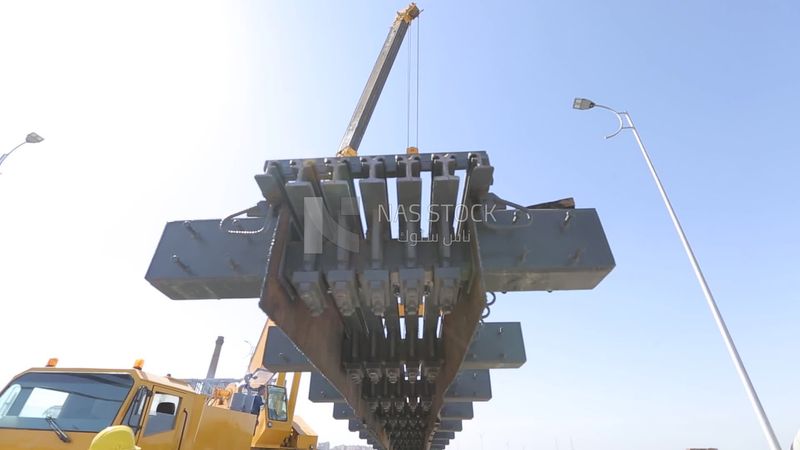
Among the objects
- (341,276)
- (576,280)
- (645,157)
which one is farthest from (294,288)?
(645,157)

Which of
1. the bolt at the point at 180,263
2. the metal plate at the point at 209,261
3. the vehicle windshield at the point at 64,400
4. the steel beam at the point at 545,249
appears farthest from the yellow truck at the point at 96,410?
the steel beam at the point at 545,249

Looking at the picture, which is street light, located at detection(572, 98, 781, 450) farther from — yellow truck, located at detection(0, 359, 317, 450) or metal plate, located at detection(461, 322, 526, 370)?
yellow truck, located at detection(0, 359, 317, 450)

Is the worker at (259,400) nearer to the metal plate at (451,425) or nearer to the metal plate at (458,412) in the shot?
the metal plate at (458,412)

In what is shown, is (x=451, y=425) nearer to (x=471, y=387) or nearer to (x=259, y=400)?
(x=471, y=387)

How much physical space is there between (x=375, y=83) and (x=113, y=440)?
1194 centimetres

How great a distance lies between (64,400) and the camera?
4836mm

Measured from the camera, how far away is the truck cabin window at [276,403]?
884 centimetres

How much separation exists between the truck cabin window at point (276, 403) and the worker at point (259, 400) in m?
0.12

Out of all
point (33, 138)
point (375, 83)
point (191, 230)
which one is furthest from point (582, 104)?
point (33, 138)

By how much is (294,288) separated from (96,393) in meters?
3.06

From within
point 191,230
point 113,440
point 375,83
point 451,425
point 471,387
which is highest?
point 375,83

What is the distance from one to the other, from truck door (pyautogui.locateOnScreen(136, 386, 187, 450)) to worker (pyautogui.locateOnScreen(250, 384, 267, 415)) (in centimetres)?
260

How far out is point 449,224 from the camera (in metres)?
3.88

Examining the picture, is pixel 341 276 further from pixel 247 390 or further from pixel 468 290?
pixel 247 390
